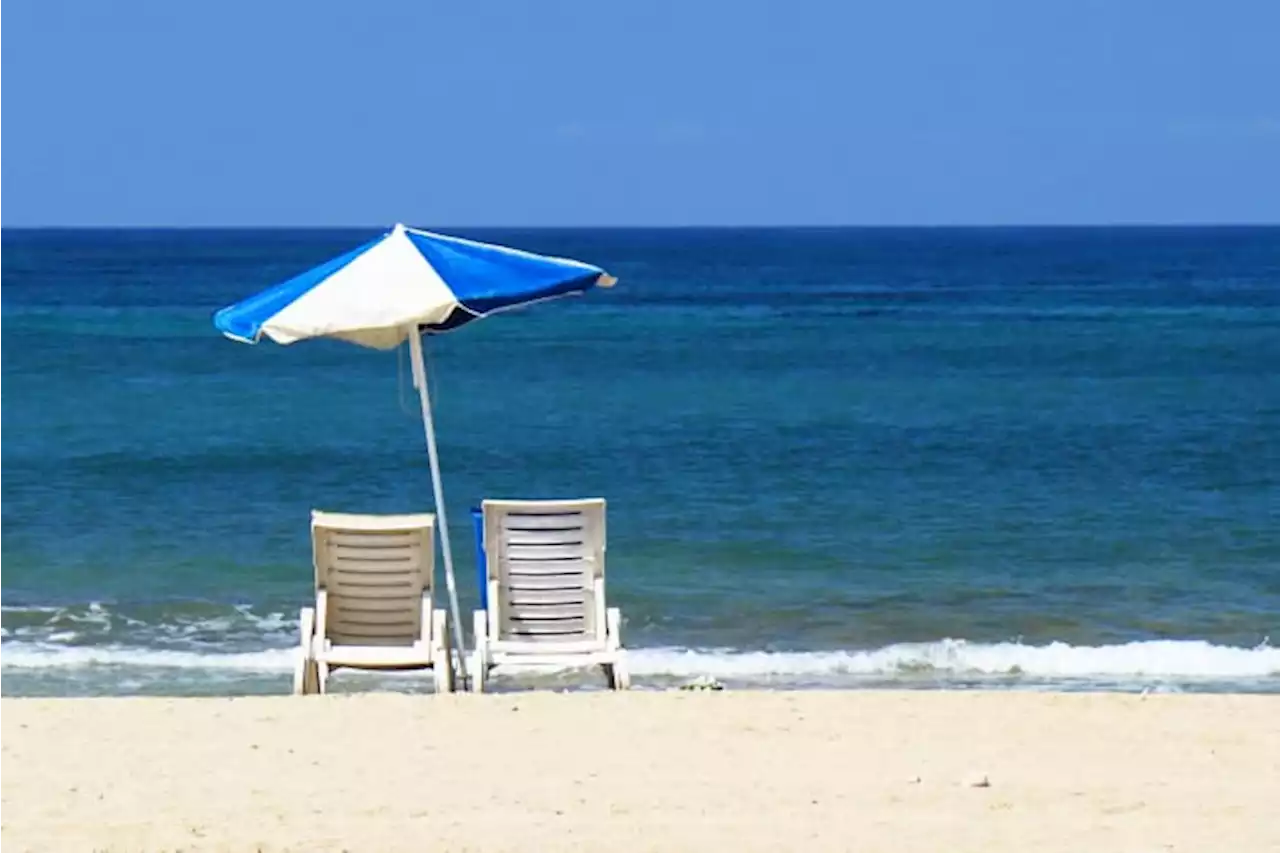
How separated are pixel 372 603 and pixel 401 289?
148 centimetres

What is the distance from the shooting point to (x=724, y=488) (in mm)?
19750

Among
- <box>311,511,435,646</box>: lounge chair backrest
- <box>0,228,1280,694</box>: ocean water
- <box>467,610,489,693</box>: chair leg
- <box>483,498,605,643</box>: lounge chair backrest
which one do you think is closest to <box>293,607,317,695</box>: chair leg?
<box>311,511,435,646</box>: lounge chair backrest

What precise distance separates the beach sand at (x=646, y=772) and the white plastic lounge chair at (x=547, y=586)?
1.64 feet

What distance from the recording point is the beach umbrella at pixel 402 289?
8375 mm

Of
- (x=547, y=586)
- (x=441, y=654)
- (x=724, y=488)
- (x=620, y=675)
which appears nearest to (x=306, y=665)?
(x=441, y=654)

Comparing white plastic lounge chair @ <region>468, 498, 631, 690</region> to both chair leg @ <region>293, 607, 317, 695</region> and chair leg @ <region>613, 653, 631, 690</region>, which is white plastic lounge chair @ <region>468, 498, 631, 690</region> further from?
chair leg @ <region>293, 607, 317, 695</region>

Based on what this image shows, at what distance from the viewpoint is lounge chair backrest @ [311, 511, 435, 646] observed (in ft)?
29.4

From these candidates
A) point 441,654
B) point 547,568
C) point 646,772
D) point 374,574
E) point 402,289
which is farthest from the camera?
point 547,568

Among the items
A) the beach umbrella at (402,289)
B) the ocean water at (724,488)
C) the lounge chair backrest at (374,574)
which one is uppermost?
the beach umbrella at (402,289)

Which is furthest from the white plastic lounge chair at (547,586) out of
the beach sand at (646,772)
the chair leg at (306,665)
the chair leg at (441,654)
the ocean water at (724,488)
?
the ocean water at (724,488)

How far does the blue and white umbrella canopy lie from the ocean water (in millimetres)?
1547

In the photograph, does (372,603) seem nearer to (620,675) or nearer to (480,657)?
(480,657)

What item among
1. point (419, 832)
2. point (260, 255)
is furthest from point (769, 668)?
point (260, 255)

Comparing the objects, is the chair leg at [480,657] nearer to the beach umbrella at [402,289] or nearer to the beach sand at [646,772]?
the beach sand at [646,772]
